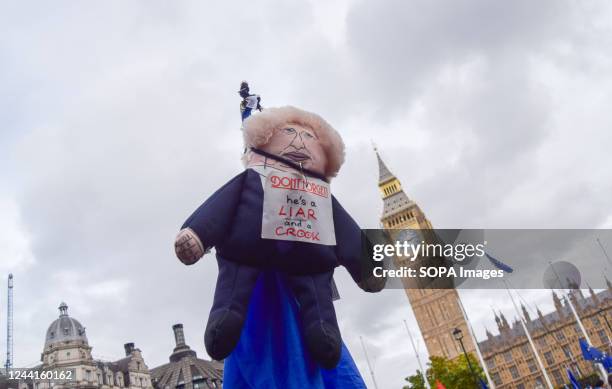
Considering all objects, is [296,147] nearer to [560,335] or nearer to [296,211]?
[296,211]

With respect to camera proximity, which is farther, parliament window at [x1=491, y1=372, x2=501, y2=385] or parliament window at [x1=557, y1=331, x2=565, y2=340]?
parliament window at [x1=491, y1=372, x2=501, y2=385]

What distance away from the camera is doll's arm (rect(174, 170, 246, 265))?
459cm

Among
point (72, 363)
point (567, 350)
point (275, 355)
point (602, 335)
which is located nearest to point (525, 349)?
point (567, 350)

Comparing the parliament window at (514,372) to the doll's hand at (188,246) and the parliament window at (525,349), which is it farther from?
the doll's hand at (188,246)

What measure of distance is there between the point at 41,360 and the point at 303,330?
114 feet

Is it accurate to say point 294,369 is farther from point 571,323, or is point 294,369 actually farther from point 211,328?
point 571,323

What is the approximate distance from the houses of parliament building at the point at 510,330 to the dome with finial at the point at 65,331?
159 ft

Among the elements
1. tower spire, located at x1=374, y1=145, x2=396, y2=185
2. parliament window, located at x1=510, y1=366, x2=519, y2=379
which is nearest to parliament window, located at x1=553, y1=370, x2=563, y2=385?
parliament window, located at x1=510, y1=366, x2=519, y2=379

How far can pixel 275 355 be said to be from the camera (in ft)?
15.1

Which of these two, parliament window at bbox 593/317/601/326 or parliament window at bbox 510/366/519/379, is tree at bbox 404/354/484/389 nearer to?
parliament window at bbox 510/366/519/379

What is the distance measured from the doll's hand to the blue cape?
721mm

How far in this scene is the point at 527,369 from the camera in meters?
74.5

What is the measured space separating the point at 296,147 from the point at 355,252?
135cm

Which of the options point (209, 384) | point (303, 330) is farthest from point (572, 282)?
point (303, 330)
